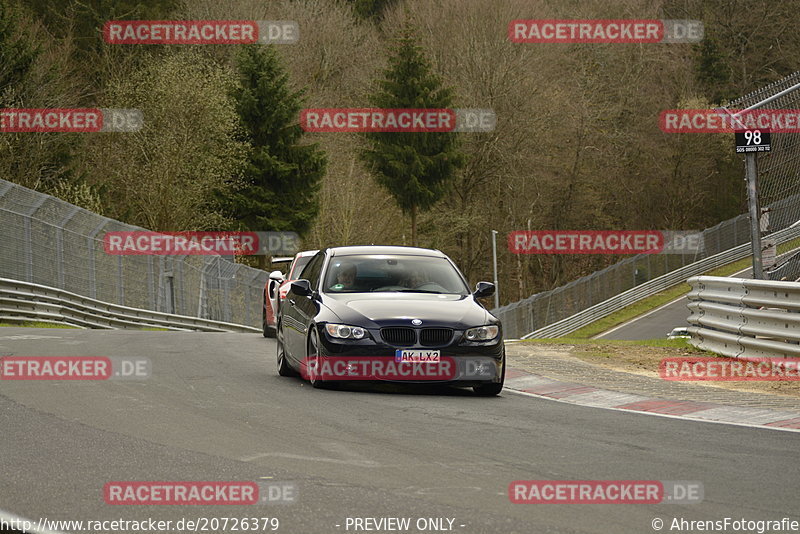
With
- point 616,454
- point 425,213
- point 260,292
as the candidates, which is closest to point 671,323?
point 260,292

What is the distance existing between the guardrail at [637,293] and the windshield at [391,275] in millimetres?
30837

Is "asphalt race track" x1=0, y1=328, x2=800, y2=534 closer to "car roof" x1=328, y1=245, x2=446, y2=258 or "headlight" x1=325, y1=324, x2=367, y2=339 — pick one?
"headlight" x1=325, y1=324, x2=367, y2=339

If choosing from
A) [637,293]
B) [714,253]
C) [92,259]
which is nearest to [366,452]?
[92,259]

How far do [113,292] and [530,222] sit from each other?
1614 inches

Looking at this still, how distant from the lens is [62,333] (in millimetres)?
20406

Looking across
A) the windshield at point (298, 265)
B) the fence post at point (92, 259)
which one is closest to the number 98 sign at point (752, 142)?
the windshield at point (298, 265)

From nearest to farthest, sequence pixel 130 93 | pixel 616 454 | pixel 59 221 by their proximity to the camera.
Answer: pixel 616 454 → pixel 59 221 → pixel 130 93

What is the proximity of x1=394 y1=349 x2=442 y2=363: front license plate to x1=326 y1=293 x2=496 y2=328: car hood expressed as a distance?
0.27 m

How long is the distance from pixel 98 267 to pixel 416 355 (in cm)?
1981

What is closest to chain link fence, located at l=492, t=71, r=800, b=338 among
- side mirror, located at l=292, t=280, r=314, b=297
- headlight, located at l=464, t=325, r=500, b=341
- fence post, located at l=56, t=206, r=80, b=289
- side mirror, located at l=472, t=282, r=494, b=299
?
side mirror, located at l=472, t=282, r=494, b=299

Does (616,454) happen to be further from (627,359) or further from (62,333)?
(62,333)

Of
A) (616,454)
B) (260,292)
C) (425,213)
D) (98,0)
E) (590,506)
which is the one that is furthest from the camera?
(425,213)

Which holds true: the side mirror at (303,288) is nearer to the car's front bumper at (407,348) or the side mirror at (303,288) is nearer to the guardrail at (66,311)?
the car's front bumper at (407,348)

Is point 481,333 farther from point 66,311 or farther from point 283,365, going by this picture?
point 66,311
